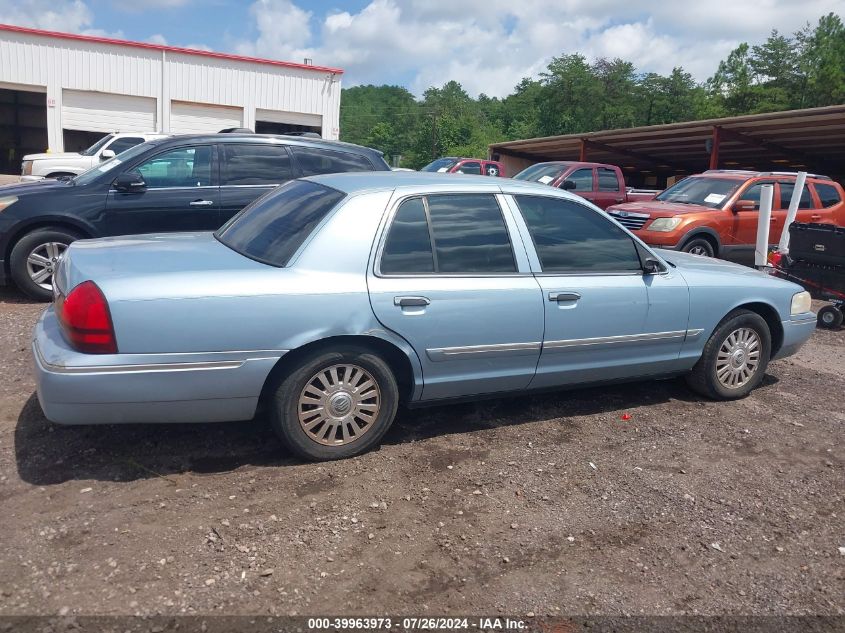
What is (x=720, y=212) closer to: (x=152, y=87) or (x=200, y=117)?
(x=200, y=117)

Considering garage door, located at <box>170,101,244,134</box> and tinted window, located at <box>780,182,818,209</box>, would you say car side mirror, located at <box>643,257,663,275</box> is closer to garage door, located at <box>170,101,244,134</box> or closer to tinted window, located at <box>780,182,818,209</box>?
tinted window, located at <box>780,182,818,209</box>

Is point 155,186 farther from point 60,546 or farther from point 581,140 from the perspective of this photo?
point 581,140

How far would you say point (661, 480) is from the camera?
13.5ft

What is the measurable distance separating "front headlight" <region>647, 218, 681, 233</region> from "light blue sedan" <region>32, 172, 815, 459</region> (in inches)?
211

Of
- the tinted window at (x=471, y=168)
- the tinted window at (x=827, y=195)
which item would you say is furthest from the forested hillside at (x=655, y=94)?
the tinted window at (x=827, y=195)

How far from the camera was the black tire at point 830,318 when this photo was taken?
8.35 m

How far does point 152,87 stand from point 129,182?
2200 cm

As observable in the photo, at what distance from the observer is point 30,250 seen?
6.99 meters

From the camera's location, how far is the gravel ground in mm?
2963

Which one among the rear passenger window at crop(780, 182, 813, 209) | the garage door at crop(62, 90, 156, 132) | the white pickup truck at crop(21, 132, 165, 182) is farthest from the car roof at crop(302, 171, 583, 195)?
the garage door at crop(62, 90, 156, 132)

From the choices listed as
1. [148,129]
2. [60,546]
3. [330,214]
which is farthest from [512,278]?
[148,129]

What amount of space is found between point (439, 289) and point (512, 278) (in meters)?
0.53

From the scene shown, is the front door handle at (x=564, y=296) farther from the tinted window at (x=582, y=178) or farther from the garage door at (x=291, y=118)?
the garage door at (x=291, y=118)

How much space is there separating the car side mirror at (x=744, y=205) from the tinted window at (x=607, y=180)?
390 cm
